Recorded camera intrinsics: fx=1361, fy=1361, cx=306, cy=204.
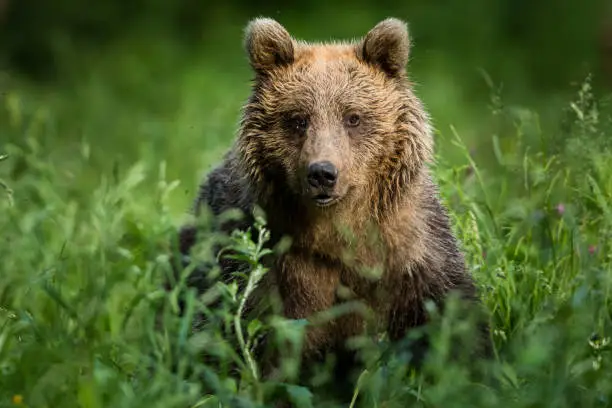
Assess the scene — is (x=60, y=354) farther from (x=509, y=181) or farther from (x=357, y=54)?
(x=509, y=181)

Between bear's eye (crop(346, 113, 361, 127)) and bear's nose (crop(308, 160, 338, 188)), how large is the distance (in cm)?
37

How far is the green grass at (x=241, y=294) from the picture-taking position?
4168 millimetres

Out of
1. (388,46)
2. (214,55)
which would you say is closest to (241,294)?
(388,46)

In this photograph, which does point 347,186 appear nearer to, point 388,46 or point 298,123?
point 298,123

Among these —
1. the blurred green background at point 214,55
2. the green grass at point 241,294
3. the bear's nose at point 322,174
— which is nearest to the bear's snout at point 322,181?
the bear's nose at point 322,174

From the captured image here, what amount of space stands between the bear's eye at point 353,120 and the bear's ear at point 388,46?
0.29 m

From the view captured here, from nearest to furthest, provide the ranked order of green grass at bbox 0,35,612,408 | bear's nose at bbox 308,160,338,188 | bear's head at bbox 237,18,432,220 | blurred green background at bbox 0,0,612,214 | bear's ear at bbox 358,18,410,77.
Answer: green grass at bbox 0,35,612,408 < bear's nose at bbox 308,160,338,188 < bear's head at bbox 237,18,432,220 < bear's ear at bbox 358,18,410,77 < blurred green background at bbox 0,0,612,214

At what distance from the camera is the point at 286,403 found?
17.9 feet

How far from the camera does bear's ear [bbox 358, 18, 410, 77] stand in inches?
220

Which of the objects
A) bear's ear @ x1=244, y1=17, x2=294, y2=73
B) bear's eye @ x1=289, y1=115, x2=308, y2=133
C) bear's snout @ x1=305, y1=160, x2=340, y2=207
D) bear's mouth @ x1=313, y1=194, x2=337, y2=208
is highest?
bear's ear @ x1=244, y1=17, x2=294, y2=73

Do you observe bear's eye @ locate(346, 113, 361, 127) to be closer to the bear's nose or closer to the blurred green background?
the bear's nose

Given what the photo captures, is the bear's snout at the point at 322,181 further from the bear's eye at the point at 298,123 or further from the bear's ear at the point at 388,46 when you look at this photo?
the bear's ear at the point at 388,46

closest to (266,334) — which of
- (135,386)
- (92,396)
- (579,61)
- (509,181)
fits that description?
(135,386)

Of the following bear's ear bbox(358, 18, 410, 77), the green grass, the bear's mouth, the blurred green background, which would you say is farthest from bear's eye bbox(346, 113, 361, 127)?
the blurred green background
